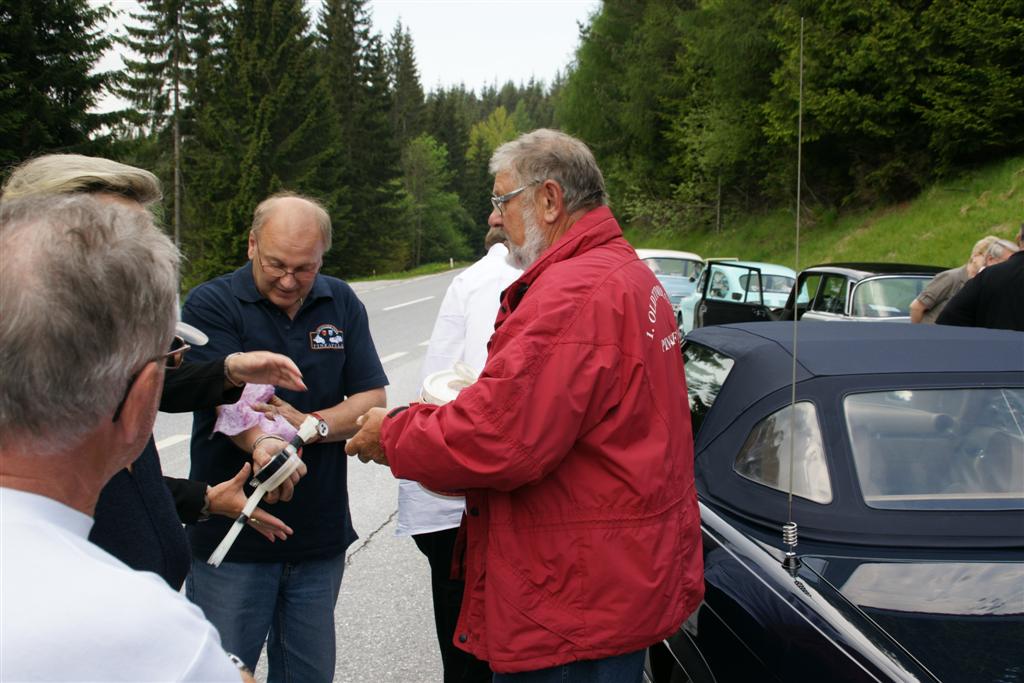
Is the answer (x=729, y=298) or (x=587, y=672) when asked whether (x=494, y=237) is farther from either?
(x=729, y=298)

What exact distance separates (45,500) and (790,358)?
2.62 meters

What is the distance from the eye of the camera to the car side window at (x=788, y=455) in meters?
2.63

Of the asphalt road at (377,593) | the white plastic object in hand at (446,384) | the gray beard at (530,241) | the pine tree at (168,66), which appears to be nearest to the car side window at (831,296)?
the asphalt road at (377,593)

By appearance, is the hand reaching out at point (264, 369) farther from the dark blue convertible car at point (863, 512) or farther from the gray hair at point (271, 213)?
the dark blue convertible car at point (863, 512)

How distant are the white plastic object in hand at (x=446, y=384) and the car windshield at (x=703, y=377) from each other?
104 centimetres

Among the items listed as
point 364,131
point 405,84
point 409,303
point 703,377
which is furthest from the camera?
point 405,84

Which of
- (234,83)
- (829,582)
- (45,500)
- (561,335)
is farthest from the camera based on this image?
(234,83)

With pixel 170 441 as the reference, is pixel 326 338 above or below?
above

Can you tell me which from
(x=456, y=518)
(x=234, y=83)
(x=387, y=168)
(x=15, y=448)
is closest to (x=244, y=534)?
(x=456, y=518)

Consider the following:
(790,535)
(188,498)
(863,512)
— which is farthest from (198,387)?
(863,512)

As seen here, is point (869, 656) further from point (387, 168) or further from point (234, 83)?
point (387, 168)

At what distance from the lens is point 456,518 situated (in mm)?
2914

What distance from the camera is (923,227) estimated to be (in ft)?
71.7

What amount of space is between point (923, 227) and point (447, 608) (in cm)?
2241
